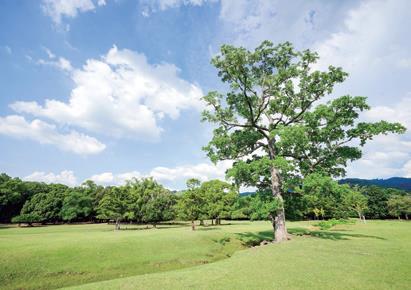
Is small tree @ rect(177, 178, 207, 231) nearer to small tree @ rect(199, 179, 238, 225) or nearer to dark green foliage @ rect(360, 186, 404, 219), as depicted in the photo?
small tree @ rect(199, 179, 238, 225)

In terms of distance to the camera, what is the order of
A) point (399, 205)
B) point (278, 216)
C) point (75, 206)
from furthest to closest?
1. point (399, 205)
2. point (75, 206)
3. point (278, 216)

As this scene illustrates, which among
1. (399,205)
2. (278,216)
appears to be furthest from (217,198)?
(399,205)

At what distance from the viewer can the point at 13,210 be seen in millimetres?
77812

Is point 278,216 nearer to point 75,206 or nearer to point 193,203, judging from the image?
Result: point 193,203

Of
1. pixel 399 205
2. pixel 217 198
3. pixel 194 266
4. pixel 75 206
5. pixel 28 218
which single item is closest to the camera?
pixel 194 266

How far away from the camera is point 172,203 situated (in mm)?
68875

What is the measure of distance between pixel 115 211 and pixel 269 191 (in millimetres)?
40095

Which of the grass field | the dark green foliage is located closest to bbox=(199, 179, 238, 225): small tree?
the grass field

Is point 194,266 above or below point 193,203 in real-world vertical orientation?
below

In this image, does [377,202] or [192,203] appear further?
→ [377,202]

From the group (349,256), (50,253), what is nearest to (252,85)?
(349,256)

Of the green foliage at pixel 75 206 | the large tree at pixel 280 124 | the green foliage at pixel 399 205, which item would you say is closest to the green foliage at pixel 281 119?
the large tree at pixel 280 124

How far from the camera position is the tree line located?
2465 cm

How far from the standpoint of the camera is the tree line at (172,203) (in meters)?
24.6
